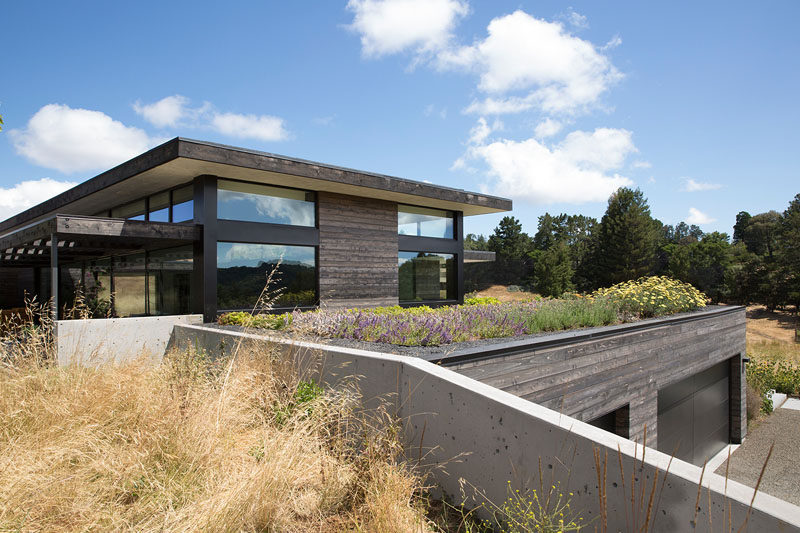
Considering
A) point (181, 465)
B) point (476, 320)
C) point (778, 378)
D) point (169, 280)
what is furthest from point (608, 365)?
point (778, 378)

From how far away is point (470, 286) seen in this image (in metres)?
30.9

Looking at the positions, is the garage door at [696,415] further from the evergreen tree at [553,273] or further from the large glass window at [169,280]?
the evergreen tree at [553,273]

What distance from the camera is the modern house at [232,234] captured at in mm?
8305

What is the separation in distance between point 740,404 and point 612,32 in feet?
30.4

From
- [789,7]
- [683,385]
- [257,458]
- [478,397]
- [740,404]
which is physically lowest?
[740,404]

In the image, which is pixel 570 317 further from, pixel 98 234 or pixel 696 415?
pixel 98 234

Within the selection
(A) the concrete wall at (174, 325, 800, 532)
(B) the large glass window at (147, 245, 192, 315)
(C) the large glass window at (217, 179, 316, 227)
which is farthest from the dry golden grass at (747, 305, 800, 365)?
(B) the large glass window at (147, 245, 192, 315)

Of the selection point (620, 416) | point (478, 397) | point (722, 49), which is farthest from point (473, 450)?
point (722, 49)

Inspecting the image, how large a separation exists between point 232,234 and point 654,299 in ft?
28.9

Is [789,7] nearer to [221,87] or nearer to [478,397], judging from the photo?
[478,397]

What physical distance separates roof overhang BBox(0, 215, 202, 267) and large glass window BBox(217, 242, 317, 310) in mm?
901

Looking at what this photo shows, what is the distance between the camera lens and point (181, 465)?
2.35 m

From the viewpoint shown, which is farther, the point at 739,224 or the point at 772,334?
the point at 739,224

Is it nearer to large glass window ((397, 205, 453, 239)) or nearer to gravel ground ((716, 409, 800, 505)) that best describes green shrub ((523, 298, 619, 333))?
gravel ground ((716, 409, 800, 505))
